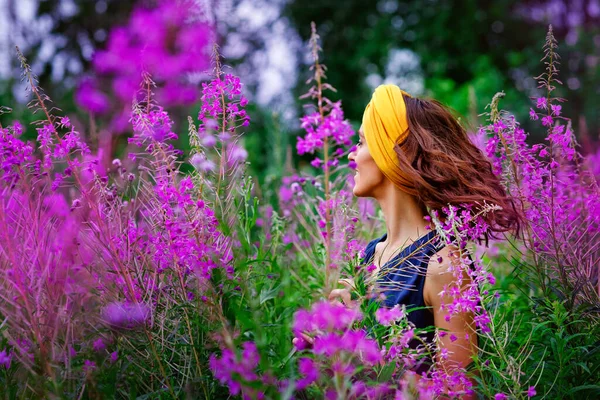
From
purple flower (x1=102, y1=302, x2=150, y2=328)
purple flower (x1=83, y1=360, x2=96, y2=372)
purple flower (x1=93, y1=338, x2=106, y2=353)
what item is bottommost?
purple flower (x1=83, y1=360, x2=96, y2=372)

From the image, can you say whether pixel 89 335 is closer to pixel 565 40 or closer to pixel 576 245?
pixel 576 245

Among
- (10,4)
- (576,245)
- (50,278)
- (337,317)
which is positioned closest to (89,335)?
(50,278)

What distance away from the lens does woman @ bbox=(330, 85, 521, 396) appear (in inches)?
89.2

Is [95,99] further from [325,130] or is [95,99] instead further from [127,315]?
[325,130]

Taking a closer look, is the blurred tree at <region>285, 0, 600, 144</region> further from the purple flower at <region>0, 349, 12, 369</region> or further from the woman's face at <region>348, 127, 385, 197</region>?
the purple flower at <region>0, 349, 12, 369</region>

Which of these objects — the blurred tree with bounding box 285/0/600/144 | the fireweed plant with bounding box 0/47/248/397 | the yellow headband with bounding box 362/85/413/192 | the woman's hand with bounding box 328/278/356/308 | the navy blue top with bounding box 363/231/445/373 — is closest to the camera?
the fireweed plant with bounding box 0/47/248/397

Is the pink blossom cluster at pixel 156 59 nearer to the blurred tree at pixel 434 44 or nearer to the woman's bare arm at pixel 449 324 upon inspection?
the blurred tree at pixel 434 44

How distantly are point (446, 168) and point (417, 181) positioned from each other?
0.13 meters

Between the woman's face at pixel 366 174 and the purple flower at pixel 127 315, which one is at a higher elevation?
the woman's face at pixel 366 174

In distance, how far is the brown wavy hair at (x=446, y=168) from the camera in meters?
2.34

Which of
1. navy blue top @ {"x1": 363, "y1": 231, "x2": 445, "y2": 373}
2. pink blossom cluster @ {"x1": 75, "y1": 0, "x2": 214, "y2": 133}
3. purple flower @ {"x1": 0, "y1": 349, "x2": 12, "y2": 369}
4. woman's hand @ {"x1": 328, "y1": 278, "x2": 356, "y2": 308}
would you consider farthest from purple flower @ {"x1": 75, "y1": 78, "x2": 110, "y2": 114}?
woman's hand @ {"x1": 328, "y1": 278, "x2": 356, "y2": 308}

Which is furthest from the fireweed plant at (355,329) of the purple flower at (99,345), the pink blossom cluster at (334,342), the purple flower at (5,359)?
the purple flower at (5,359)

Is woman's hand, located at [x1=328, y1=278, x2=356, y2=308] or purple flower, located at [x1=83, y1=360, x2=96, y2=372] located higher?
woman's hand, located at [x1=328, y1=278, x2=356, y2=308]

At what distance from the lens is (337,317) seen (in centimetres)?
136
